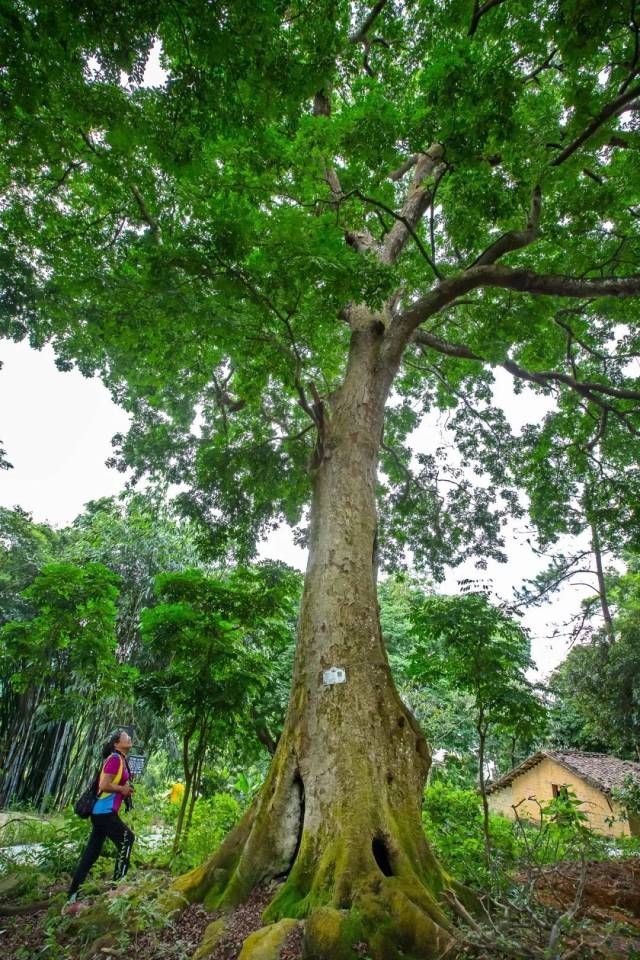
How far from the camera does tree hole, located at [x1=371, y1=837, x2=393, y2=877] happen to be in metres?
2.96

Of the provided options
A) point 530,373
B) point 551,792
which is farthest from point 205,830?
point 551,792

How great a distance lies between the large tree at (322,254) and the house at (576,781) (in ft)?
42.0

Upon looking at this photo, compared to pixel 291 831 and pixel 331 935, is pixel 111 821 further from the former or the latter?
pixel 331 935

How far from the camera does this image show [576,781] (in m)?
17.4

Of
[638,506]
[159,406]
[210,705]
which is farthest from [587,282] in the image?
[159,406]

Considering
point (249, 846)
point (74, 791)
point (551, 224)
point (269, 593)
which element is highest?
point (551, 224)

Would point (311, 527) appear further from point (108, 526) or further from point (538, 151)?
point (108, 526)

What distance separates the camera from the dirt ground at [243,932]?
234 centimetres

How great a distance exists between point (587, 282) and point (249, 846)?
590 centimetres

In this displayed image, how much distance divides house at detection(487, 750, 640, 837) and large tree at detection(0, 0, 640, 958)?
1279 centimetres

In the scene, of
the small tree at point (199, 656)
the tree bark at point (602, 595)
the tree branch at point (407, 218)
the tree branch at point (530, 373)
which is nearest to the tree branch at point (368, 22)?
the tree branch at point (407, 218)

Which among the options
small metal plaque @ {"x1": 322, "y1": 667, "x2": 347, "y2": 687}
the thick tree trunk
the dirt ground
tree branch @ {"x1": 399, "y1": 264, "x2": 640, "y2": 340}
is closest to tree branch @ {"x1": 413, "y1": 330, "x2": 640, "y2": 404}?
tree branch @ {"x1": 399, "y1": 264, "x2": 640, "y2": 340}

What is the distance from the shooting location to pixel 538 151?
4.68 metres

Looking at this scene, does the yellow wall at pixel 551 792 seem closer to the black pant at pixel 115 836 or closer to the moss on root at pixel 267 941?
the black pant at pixel 115 836
